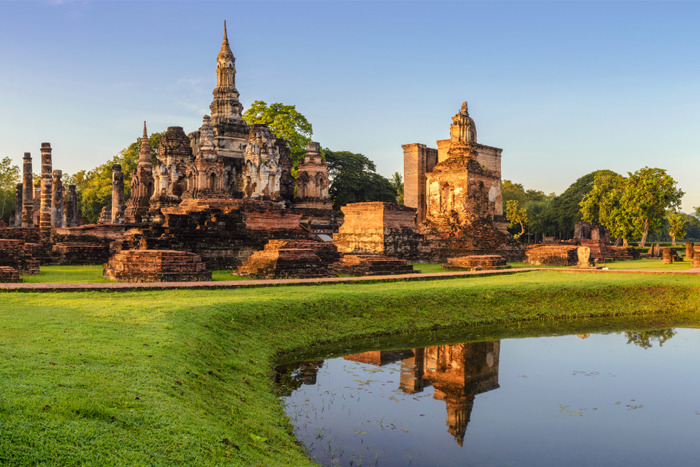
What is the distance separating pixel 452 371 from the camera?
Answer: 805 cm

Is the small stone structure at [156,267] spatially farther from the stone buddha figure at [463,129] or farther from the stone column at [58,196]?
the stone column at [58,196]

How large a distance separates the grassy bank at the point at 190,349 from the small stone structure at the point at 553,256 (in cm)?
778

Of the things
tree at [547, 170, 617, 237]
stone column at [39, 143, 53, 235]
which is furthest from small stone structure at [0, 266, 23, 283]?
tree at [547, 170, 617, 237]

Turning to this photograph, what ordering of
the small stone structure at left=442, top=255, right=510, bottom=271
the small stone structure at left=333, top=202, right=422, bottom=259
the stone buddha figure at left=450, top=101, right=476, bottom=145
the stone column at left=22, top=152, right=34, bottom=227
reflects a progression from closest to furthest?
1. the small stone structure at left=442, top=255, right=510, bottom=271
2. the small stone structure at left=333, top=202, right=422, bottom=259
3. the stone buddha figure at left=450, top=101, right=476, bottom=145
4. the stone column at left=22, top=152, right=34, bottom=227

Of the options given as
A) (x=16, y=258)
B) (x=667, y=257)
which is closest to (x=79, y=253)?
(x=16, y=258)

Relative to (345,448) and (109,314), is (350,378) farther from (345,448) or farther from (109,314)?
(109,314)

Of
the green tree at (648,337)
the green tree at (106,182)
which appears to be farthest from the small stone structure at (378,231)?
the green tree at (106,182)

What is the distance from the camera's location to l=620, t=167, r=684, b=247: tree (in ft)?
116

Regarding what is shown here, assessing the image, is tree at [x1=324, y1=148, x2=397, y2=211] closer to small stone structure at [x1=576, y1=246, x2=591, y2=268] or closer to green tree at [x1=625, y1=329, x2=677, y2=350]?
small stone structure at [x1=576, y1=246, x2=591, y2=268]

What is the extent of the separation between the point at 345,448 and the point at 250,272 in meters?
9.62

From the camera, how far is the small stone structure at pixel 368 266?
1599cm

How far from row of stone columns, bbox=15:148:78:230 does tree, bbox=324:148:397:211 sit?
1928cm

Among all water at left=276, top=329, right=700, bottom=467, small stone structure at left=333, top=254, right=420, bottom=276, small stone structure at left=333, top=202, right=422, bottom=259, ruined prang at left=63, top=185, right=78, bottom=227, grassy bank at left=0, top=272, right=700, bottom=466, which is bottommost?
water at left=276, top=329, right=700, bottom=467

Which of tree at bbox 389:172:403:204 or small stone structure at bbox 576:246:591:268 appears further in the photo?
tree at bbox 389:172:403:204
